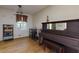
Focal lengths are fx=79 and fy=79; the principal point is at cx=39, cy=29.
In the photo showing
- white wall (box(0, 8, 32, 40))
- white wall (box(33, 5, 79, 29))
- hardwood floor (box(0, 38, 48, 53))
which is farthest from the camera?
white wall (box(0, 8, 32, 40))

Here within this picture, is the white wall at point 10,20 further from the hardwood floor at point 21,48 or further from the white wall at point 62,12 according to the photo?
the white wall at point 62,12

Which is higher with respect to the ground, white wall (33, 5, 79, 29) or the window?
white wall (33, 5, 79, 29)

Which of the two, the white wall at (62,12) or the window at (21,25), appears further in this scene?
the window at (21,25)

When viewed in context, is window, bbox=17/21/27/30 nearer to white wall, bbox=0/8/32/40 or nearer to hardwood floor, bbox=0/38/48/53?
white wall, bbox=0/8/32/40

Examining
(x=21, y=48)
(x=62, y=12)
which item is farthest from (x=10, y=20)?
(x=62, y=12)

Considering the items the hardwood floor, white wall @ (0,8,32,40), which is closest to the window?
white wall @ (0,8,32,40)

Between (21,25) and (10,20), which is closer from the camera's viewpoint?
(10,20)

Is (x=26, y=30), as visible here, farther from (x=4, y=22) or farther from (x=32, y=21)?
(x=4, y=22)

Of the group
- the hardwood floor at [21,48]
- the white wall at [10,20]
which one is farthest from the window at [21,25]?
the hardwood floor at [21,48]

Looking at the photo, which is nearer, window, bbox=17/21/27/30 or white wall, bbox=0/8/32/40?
white wall, bbox=0/8/32/40

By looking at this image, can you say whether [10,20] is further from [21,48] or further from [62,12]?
[62,12]
